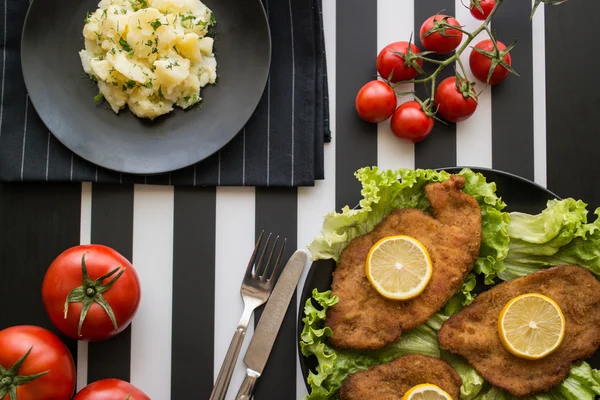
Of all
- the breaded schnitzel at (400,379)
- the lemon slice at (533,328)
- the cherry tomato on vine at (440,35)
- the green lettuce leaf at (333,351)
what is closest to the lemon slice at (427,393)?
the breaded schnitzel at (400,379)

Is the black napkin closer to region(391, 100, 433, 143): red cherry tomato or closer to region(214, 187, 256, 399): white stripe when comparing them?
region(214, 187, 256, 399): white stripe

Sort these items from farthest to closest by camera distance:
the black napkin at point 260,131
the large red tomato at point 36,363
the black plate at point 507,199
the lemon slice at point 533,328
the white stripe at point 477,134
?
the white stripe at point 477,134 → the black napkin at point 260,131 → the black plate at point 507,199 → the lemon slice at point 533,328 → the large red tomato at point 36,363

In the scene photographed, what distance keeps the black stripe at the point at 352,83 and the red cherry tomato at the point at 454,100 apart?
0.96ft

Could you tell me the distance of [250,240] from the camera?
8.13 ft

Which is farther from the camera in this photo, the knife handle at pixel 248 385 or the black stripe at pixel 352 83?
the black stripe at pixel 352 83

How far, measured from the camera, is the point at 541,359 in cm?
220

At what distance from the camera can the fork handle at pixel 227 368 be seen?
7.69ft

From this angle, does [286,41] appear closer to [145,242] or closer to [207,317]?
[145,242]

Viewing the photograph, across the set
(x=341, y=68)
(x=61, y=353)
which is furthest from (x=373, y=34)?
(x=61, y=353)

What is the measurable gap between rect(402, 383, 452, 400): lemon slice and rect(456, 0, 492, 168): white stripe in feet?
3.12

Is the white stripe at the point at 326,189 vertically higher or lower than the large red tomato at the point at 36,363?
higher

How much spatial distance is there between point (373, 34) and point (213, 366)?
5.21 feet

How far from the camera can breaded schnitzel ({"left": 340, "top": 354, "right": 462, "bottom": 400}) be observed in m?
2.18

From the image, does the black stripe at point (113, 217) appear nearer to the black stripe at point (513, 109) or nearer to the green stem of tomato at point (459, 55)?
the green stem of tomato at point (459, 55)
